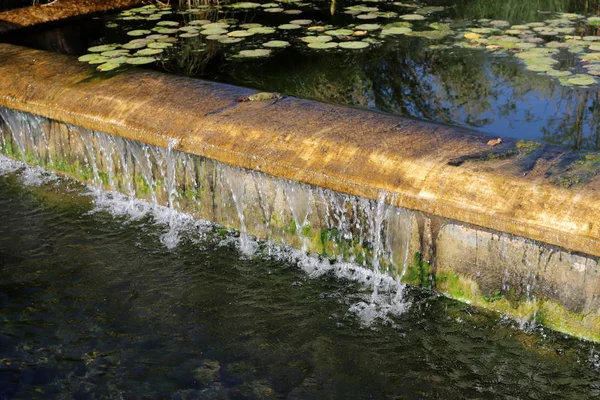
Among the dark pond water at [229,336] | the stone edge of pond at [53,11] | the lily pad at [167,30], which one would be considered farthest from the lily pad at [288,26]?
the dark pond water at [229,336]

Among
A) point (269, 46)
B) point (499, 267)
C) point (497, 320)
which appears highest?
point (269, 46)

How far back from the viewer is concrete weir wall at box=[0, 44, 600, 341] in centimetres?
317

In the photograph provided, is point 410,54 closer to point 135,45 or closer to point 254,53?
point 254,53

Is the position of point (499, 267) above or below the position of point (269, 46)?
below

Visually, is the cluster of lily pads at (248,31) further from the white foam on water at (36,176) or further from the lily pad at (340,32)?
the white foam on water at (36,176)

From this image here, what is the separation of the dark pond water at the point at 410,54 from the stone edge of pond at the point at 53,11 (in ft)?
0.59

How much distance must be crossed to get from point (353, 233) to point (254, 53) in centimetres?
228

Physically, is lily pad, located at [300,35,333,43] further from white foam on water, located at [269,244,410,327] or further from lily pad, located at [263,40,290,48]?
white foam on water, located at [269,244,410,327]

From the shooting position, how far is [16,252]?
3988mm

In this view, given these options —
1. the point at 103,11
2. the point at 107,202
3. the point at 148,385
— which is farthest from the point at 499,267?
the point at 103,11

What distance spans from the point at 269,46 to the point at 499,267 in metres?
3.02

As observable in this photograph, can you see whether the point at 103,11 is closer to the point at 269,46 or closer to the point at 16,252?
the point at 269,46

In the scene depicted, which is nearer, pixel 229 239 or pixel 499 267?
pixel 499 267

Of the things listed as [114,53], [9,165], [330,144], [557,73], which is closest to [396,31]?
[557,73]
